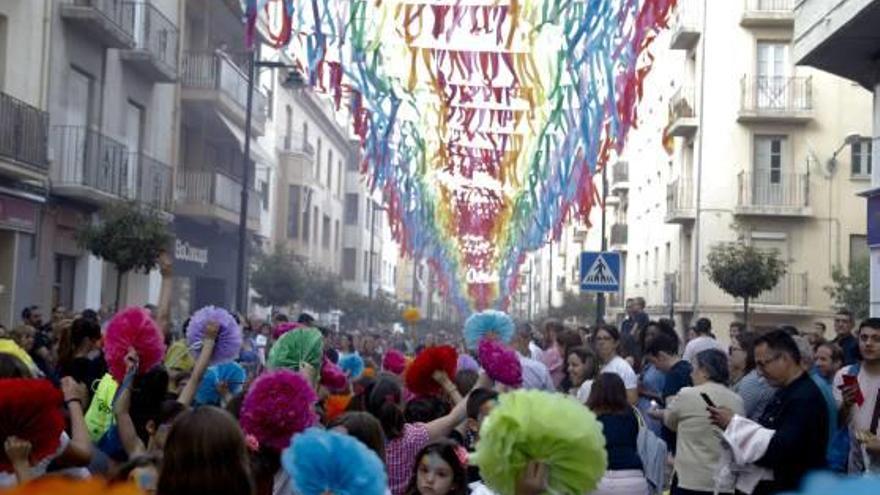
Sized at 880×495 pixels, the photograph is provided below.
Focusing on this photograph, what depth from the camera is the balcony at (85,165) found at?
22953 mm

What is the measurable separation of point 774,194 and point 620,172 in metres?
20.1

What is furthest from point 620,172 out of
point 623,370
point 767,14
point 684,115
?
point 623,370

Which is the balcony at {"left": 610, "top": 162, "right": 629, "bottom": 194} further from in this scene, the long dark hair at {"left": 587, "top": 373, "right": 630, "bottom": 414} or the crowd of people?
the long dark hair at {"left": 587, "top": 373, "right": 630, "bottom": 414}

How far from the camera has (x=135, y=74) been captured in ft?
88.4

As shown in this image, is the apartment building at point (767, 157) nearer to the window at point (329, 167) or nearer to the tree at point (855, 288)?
the tree at point (855, 288)

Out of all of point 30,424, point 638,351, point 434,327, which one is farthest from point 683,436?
point 434,327

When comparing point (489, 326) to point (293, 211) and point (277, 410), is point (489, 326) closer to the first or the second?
point (277, 410)

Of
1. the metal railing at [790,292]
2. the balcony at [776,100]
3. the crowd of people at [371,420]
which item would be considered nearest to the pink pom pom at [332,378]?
the crowd of people at [371,420]

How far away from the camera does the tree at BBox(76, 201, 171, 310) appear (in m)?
20.3

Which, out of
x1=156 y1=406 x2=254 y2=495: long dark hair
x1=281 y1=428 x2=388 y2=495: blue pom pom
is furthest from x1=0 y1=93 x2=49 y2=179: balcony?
x1=156 y1=406 x2=254 y2=495: long dark hair

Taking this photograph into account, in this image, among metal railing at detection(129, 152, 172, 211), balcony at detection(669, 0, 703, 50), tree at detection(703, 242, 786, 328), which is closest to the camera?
metal railing at detection(129, 152, 172, 211)

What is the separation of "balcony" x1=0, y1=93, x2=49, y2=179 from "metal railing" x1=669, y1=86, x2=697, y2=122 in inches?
850

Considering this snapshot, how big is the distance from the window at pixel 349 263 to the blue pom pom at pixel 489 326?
190 feet

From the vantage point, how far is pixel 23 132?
20.6 m
